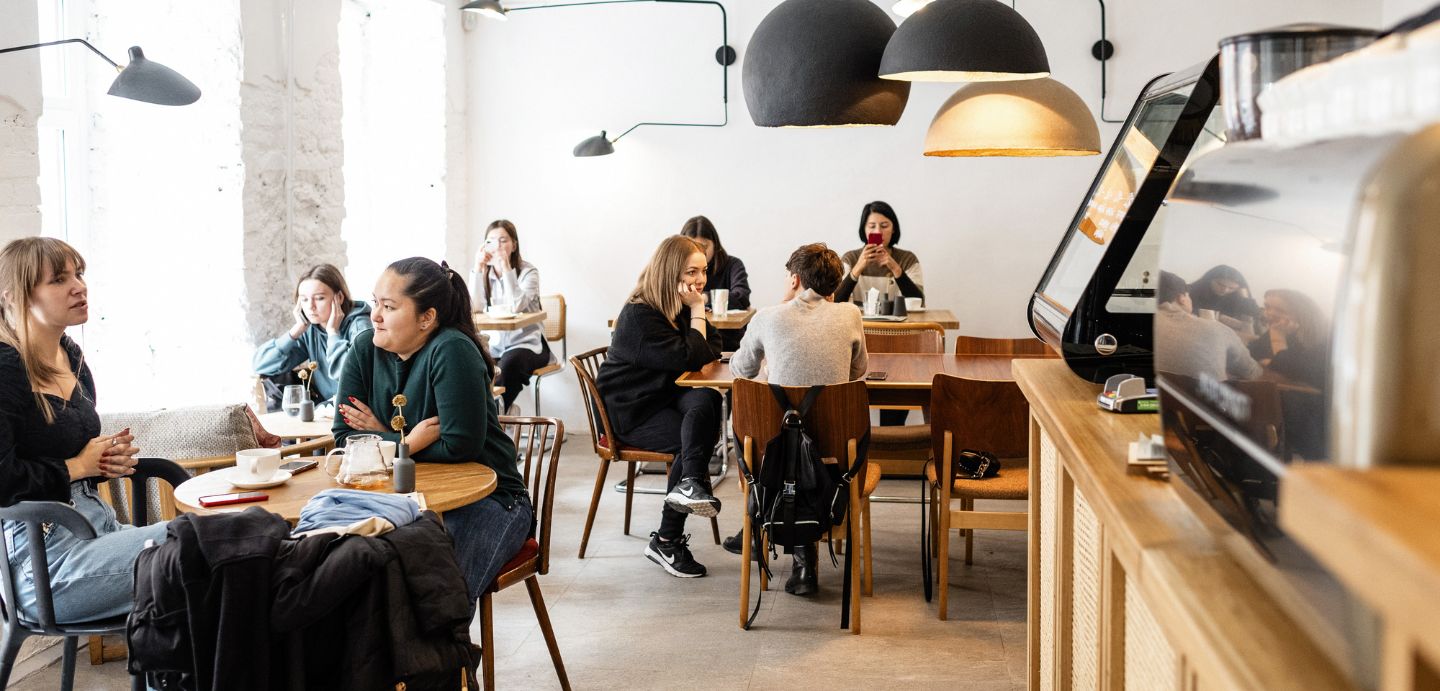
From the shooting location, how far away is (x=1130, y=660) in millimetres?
1507

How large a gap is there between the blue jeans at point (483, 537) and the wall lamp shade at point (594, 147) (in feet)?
13.8

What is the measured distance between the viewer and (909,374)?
4.72 meters

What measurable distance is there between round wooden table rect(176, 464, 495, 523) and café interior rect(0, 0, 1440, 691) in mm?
22

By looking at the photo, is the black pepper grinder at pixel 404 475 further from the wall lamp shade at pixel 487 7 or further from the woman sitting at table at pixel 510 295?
the wall lamp shade at pixel 487 7

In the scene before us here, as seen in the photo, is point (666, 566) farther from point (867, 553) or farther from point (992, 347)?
point (992, 347)

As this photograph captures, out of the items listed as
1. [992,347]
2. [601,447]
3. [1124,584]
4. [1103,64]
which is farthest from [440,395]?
[1103,64]

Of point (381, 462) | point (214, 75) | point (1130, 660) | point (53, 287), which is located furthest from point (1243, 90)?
point (214, 75)

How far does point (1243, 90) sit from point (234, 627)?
5.70 ft

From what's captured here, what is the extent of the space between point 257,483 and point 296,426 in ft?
4.33

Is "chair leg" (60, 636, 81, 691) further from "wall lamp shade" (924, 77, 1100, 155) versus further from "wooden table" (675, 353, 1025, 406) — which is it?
"wall lamp shade" (924, 77, 1100, 155)

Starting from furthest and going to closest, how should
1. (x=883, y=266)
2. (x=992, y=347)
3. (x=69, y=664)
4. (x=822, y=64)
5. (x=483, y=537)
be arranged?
(x=883, y=266), (x=992, y=347), (x=483, y=537), (x=69, y=664), (x=822, y=64)

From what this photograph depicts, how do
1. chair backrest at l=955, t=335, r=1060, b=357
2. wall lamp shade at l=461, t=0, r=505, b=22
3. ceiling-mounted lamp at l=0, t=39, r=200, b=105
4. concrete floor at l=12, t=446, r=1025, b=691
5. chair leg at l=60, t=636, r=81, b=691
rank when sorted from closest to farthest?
chair leg at l=60, t=636, r=81, b=691, concrete floor at l=12, t=446, r=1025, b=691, ceiling-mounted lamp at l=0, t=39, r=200, b=105, chair backrest at l=955, t=335, r=1060, b=357, wall lamp shade at l=461, t=0, r=505, b=22

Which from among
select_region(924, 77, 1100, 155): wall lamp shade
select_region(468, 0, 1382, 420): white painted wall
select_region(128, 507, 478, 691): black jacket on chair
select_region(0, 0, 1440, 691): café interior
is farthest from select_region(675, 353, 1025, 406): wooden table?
select_region(128, 507, 478, 691): black jacket on chair

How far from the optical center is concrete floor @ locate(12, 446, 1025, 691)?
359 cm
